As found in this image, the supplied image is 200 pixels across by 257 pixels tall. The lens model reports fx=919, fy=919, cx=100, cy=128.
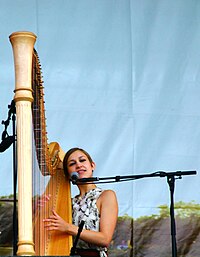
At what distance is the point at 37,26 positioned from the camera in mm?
4836

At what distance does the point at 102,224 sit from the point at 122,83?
1.02m

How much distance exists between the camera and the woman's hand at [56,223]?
3746 mm

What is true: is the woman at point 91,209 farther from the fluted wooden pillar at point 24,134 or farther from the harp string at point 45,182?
the fluted wooden pillar at point 24,134

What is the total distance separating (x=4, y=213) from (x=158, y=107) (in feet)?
3.17

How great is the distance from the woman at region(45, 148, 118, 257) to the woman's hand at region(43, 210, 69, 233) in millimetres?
128

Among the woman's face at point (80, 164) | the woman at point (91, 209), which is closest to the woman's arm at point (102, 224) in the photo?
the woman at point (91, 209)

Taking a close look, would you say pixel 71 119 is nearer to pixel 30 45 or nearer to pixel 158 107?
pixel 158 107

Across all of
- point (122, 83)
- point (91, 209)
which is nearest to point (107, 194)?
point (91, 209)

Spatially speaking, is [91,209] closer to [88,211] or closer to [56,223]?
[88,211]

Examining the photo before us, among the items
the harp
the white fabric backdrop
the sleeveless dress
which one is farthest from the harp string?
the white fabric backdrop

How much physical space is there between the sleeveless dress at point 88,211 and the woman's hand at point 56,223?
9.5 inches

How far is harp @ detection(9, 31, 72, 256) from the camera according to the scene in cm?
276

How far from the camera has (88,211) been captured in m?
4.11

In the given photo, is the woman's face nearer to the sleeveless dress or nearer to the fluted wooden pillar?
the sleeveless dress
